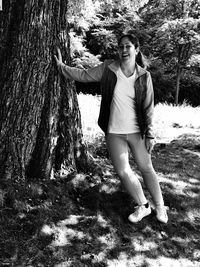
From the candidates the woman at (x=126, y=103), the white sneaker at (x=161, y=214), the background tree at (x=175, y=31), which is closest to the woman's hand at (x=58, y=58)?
the woman at (x=126, y=103)

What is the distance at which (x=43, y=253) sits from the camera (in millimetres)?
3363

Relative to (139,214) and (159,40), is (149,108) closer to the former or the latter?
(139,214)

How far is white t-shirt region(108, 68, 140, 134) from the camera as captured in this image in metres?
3.74

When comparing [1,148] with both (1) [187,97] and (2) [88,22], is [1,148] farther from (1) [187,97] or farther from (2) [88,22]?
(1) [187,97]

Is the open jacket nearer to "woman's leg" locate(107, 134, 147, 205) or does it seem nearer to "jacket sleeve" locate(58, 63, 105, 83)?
"jacket sleeve" locate(58, 63, 105, 83)

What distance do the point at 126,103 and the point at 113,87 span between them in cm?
24

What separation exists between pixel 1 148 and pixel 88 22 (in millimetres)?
15914

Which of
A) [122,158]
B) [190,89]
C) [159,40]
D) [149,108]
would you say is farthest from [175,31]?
[122,158]

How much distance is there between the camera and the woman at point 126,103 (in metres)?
3.72

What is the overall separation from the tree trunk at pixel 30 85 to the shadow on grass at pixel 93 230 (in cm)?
43

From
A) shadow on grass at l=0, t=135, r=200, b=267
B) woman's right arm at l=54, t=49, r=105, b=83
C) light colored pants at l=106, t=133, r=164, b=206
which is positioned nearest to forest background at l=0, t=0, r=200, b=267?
shadow on grass at l=0, t=135, r=200, b=267

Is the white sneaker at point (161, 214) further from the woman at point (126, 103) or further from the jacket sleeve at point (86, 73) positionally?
the jacket sleeve at point (86, 73)

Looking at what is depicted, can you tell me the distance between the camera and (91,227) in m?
3.87

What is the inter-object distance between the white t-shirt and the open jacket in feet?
0.14
